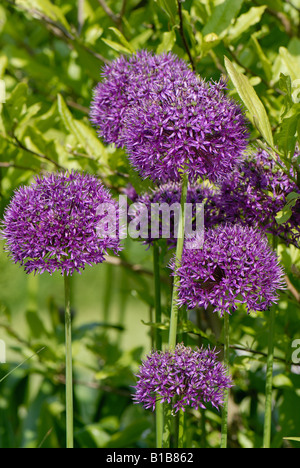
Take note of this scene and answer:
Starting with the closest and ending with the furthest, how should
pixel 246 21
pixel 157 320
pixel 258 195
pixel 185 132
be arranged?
pixel 185 132 → pixel 258 195 → pixel 157 320 → pixel 246 21

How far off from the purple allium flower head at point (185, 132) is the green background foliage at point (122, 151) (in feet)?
0.14

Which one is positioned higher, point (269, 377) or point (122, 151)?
point (122, 151)

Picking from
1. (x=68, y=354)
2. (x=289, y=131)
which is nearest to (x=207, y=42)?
(x=289, y=131)

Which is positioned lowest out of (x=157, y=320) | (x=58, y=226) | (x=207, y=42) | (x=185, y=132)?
(x=157, y=320)

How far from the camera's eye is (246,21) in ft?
3.74

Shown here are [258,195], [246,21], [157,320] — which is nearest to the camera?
[258,195]

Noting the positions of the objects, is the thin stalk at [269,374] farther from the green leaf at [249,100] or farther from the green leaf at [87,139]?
the green leaf at [87,139]

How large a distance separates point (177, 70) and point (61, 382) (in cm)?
99

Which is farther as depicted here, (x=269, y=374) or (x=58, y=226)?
(x=269, y=374)

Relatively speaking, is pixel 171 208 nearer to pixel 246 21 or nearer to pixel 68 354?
pixel 68 354

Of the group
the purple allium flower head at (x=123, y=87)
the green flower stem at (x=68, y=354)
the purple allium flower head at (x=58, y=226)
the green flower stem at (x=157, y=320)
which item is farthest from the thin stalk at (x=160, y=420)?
the purple allium flower head at (x=123, y=87)

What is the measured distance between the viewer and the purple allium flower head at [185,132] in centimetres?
75

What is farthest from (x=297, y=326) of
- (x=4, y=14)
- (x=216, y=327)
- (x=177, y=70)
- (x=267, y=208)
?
(x=4, y=14)

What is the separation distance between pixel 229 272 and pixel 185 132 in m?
0.17
